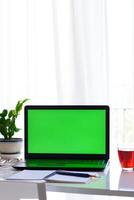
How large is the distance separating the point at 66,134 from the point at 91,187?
0.58 meters

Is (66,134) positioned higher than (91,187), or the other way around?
(66,134)

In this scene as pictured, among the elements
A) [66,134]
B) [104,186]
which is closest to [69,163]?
[66,134]

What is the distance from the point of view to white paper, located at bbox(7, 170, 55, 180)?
1.42 meters

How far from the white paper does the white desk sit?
0.11 m

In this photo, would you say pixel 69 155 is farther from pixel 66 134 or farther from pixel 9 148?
pixel 9 148

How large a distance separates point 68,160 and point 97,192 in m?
0.54

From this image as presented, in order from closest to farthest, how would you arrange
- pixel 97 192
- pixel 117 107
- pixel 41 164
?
pixel 97 192, pixel 41 164, pixel 117 107

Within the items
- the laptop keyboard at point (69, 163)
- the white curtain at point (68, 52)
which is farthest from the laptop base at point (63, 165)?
the white curtain at point (68, 52)

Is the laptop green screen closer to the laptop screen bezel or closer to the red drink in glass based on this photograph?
the laptop screen bezel

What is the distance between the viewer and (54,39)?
7.73 ft

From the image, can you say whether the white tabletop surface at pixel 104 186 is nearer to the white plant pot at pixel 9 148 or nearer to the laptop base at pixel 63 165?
the laptop base at pixel 63 165

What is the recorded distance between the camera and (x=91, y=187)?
1.28 metres

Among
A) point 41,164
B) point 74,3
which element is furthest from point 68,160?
point 74,3

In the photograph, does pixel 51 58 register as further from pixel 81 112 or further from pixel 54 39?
pixel 81 112
